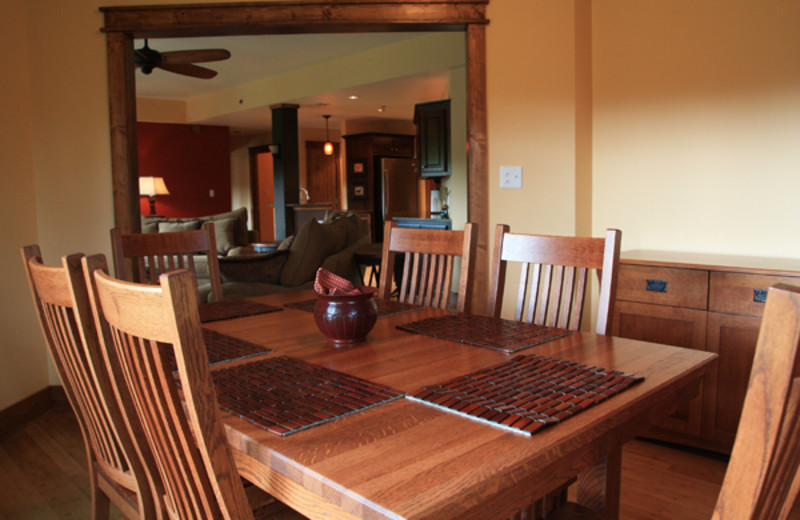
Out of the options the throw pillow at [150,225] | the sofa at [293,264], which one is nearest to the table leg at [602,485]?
the sofa at [293,264]

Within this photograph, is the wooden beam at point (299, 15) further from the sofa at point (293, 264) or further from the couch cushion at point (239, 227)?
the couch cushion at point (239, 227)

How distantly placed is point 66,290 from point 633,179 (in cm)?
287

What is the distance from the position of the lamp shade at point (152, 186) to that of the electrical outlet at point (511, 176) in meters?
6.51

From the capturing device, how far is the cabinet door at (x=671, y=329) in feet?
8.42

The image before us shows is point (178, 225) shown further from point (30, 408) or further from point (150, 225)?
point (30, 408)

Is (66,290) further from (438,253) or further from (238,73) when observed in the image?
(238,73)

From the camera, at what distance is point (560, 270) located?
6.23ft

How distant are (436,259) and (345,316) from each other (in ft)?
2.77

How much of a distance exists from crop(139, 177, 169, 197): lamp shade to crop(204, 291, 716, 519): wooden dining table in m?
7.67

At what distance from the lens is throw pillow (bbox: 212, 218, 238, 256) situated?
701 centimetres

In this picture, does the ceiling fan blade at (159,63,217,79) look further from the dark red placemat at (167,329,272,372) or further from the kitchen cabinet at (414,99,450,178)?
the dark red placemat at (167,329,272,372)

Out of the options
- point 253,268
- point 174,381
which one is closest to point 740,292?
point 174,381

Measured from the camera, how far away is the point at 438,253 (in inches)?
87.1

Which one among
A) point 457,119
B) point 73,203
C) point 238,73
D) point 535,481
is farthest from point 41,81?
point 238,73
